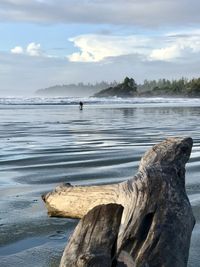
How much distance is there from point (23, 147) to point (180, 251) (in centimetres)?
984

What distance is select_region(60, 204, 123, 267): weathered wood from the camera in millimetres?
3350

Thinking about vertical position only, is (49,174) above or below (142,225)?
below

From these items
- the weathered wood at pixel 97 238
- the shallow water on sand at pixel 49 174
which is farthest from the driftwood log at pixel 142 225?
the shallow water on sand at pixel 49 174

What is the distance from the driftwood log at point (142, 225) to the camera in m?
3.31

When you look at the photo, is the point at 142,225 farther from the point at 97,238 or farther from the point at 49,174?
the point at 49,174

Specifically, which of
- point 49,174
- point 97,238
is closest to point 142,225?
point 97,238

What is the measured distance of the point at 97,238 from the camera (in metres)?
3.49

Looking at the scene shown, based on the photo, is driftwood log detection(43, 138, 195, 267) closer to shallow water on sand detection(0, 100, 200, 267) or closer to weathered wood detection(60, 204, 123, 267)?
weathered wood detection(60, 204, 123, 267)

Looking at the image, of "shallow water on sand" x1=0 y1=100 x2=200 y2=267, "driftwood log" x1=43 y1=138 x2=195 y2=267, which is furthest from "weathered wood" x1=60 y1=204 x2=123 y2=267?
"shallow water on sand" x1=0 y1=100 x2=200 y2=267

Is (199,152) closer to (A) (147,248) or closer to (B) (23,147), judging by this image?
(B) (23,147)

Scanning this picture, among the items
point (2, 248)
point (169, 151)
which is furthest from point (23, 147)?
point (169, 151)

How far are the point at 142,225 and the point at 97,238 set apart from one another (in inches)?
12.5

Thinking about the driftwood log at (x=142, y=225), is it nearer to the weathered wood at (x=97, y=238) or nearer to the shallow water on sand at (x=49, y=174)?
the weathered wood at (x=97, y=238)

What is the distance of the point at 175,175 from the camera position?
3801mm
